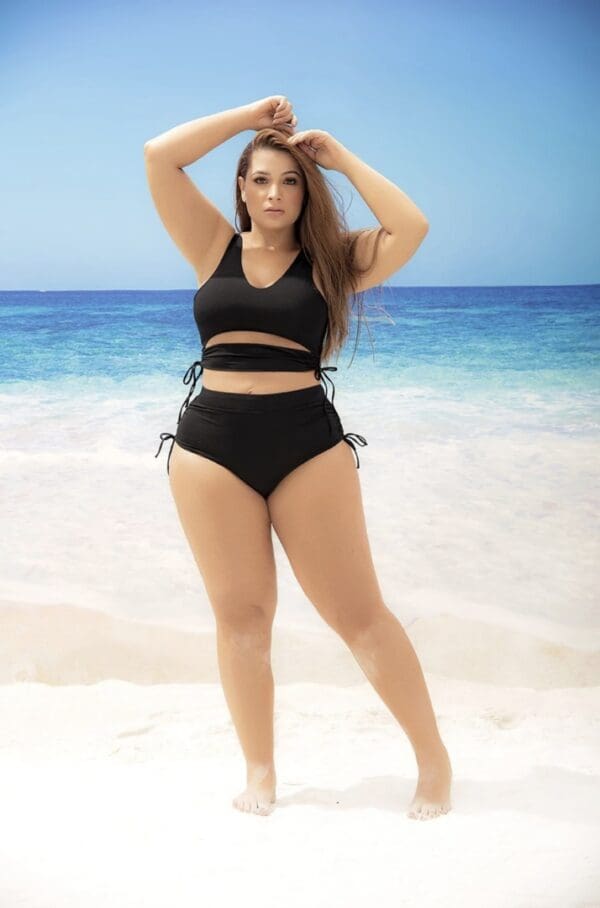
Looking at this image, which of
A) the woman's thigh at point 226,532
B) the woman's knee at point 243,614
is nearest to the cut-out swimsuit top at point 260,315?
the woman's thigh at point 226,532

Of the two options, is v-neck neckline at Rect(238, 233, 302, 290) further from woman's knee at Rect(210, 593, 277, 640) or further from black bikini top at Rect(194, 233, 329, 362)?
woman's knee at Rect(210, 593, 277, 640)

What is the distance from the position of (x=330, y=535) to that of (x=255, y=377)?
406 millimetres

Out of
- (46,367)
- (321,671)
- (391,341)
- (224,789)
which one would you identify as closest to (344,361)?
(391,341)

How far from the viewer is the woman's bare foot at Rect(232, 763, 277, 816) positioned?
2.37m

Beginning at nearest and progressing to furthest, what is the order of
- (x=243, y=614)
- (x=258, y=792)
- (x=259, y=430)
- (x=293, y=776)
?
1. (x=259, y=430)
2. (x=243, y=614)
3. (x=258, y=792)
4. (x=293, y=776)

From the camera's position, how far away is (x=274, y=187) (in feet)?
7.35

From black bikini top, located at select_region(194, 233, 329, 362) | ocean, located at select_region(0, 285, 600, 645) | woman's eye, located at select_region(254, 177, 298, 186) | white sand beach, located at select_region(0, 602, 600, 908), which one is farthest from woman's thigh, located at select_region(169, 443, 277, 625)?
woman's eye, located at select_region(254, 177, 298, 186)

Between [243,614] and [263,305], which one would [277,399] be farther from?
[243,614]

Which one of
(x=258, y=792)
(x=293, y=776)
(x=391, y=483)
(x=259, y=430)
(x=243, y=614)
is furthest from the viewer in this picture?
(x=391, y=483)

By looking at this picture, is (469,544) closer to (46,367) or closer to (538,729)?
(538,729)

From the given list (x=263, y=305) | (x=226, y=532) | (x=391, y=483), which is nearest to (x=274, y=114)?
(x=263, y=305)

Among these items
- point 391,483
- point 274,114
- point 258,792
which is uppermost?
point 274,114

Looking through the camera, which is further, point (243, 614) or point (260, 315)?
point (243, 614)

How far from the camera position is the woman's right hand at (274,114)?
7.26 ft
